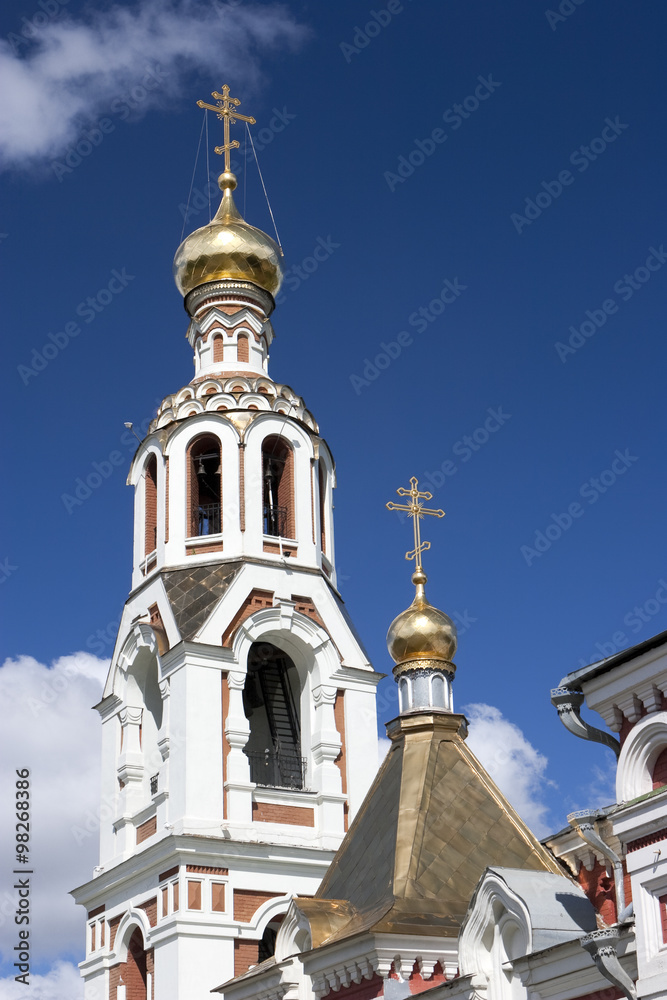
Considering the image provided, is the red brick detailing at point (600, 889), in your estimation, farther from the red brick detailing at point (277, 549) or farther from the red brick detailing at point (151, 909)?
the red brick detailing at point (277, 549)

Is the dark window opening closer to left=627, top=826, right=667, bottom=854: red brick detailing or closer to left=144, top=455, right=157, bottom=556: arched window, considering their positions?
left=144, top=455, right=157, bottom=556: arched window

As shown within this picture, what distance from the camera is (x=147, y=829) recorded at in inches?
802

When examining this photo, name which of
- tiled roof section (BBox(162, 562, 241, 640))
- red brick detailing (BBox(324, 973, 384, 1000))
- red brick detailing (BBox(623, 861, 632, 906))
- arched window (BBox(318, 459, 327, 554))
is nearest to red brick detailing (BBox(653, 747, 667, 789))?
red brick detailing (BBox(623, 861, 632, 906))

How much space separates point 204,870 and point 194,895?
1.12ft

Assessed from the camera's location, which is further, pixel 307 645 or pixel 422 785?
pixel 307 645

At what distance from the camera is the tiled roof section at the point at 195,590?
68.2 ft

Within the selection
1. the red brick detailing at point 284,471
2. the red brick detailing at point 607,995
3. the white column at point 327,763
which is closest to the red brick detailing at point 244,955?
the white column at point 327,763

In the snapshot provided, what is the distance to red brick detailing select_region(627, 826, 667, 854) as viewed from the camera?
32.7 feet

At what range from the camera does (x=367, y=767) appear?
21016 millimetres

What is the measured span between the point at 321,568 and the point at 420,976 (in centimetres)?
923

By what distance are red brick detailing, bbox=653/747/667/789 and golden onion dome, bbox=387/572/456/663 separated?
7561mm

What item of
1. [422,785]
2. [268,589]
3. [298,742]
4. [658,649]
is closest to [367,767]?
[298,742]

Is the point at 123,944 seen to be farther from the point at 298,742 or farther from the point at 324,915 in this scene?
the point at 324,915

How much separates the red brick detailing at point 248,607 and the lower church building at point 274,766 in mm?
31
